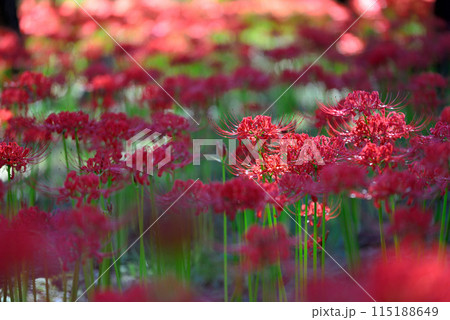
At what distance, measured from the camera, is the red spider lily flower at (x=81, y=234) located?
3.98 ft

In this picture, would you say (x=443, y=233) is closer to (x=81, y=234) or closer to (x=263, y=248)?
(x=263, y=248)

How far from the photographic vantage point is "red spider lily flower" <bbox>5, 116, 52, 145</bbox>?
176 centimetres

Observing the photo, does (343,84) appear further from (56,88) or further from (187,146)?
(56,88)

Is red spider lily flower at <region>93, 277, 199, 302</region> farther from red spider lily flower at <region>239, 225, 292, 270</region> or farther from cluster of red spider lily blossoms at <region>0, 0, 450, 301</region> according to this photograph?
red spider lily flower at <region>239, 225, 292, 270</region>

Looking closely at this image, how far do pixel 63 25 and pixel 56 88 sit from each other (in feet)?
3.98

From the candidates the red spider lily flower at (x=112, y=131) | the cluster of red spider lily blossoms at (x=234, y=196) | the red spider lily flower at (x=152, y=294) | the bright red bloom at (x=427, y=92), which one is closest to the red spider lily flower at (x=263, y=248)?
the cluster of red spider lily blossoms at (x=234, y=196)

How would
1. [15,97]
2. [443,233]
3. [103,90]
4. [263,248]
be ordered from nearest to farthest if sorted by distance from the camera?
[263,248] → [443,233] → [15,97] → [103,90]

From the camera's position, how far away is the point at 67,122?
1.61 metres

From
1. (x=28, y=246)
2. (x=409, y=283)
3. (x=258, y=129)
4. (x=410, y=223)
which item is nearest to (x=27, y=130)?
(x=28, y=246)

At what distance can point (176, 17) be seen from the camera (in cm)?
425

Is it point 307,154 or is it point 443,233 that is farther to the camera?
point 443,233

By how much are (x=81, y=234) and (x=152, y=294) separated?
213mm

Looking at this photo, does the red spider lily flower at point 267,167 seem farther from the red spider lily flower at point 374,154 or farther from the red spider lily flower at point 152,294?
the red spider lily flower at point 152,294

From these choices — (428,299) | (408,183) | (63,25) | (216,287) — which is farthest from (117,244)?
(63,25)
